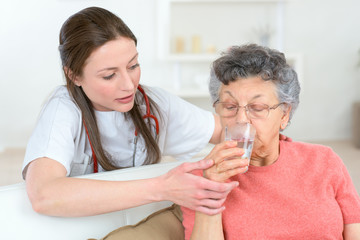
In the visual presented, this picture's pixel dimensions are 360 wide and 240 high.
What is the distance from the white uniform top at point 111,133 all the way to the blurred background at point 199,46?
3098mm

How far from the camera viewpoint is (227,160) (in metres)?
1.27

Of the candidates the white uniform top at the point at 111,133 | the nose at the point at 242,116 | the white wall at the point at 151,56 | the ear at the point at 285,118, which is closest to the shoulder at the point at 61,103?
the white uniform top at the point at 111,133

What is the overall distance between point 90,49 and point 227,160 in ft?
2.33

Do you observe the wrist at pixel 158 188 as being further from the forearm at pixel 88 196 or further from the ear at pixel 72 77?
the ear at pixel 72 77

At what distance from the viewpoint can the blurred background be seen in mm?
5328

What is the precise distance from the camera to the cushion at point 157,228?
1503 mm

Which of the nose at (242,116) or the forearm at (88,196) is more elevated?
the nose at (242,116)

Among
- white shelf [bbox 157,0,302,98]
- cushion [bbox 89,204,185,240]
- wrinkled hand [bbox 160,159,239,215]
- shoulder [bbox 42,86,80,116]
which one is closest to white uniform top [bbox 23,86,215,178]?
shoulder [bbox 42,86,80,116]

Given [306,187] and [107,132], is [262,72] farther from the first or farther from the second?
[107,132]

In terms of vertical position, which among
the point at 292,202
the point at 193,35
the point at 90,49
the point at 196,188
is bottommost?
the point at 292,202

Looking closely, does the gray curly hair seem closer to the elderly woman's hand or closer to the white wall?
the elderly woman's hand

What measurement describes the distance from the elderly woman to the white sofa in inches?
11.3

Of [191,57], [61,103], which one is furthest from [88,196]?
[191,57]

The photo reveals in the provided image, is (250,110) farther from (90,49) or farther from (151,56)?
(151,56)
